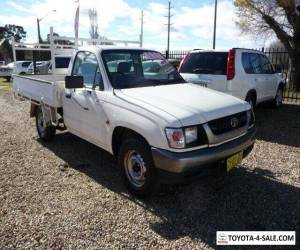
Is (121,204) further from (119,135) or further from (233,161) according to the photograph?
(233,161)

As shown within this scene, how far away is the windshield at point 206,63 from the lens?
7406 millimetres

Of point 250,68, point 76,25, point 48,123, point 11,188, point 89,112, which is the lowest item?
point 11,188

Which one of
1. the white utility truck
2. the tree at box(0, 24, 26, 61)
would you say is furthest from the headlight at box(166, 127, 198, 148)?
the tree at box(0, 24, 26, 61)

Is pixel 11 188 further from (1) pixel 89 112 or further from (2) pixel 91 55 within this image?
(2) pixel 91 55

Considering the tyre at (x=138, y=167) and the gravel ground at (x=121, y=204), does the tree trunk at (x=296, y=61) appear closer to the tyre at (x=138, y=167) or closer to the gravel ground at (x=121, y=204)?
the gravel ground at (x=121, y=204)

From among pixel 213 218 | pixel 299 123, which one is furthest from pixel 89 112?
pixel 299 123

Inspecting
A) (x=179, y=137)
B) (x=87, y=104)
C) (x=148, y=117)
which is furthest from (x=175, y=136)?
(x=87, y=104)

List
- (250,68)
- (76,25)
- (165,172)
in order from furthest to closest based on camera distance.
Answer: (250,68), (76,25), (165,172)

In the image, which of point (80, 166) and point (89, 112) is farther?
point (80, 166)

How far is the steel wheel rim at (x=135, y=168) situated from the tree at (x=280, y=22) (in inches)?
515

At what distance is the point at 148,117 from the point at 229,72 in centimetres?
419

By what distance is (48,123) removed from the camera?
20.3 feet

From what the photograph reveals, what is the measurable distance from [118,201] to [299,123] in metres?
6.20

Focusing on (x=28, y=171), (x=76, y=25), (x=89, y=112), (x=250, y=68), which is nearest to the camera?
(x=89, y=112)
